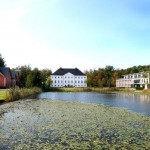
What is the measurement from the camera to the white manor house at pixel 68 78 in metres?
137

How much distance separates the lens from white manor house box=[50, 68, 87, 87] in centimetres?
13680

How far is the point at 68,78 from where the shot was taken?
138 m

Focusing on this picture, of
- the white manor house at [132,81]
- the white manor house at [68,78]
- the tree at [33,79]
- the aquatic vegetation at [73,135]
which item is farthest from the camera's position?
the white manor house at [68,78]

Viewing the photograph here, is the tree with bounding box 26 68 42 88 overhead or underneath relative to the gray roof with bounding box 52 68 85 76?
underneath

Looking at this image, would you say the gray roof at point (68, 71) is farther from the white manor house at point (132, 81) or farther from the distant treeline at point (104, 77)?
Answer: the white manor house at point (132, 81)

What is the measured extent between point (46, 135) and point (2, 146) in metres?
2.77

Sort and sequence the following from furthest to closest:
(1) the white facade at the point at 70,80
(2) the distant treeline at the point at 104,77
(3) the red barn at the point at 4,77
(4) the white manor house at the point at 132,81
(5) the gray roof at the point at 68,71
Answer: (5) the gray roof at the point at 68,71 < (1) the white facade at the point at 70,80 < (2) the distant treeline at the point at 104,77 < (4) the white manor house at the point at 132,81 < (3) the red barn at the point at 4,77

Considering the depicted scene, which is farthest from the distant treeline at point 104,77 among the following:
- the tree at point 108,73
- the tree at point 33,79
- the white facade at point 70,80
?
the tree at point 33,79

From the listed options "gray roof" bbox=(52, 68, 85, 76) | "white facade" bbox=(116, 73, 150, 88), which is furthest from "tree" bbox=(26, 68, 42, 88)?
"gray roof" bbox=(52, 68, 85, 76)

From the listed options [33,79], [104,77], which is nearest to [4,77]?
[33,79]

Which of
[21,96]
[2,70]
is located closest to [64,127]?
[21,96]

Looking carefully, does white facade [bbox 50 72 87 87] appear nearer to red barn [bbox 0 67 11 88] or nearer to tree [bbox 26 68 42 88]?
tree [bbox 26 68 42 88]

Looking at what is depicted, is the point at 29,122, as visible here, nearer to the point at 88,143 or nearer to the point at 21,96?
the point at 88,143

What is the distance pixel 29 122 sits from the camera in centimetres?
→ 1706
